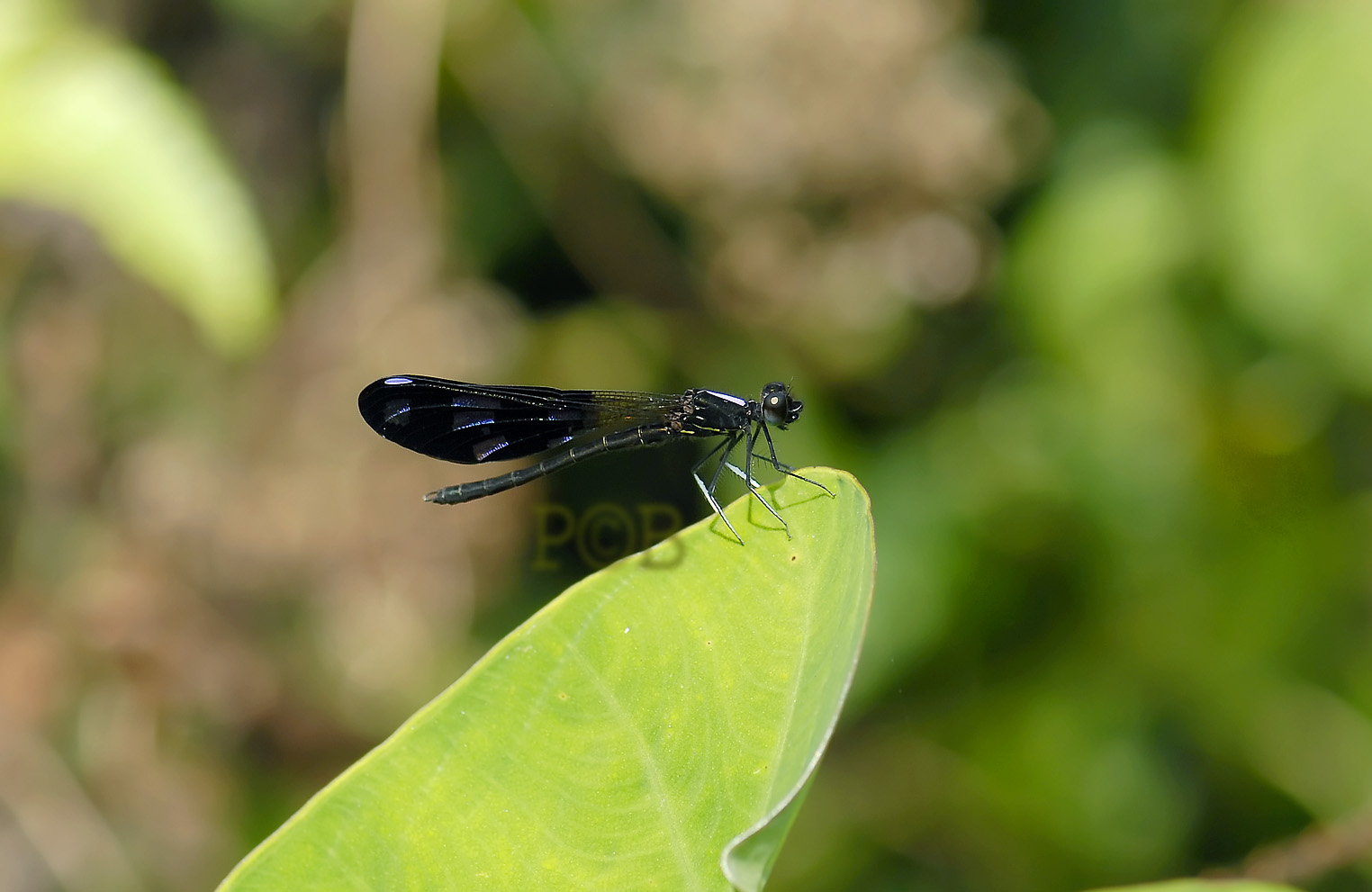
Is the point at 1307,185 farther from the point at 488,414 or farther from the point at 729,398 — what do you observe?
the point at 488,414

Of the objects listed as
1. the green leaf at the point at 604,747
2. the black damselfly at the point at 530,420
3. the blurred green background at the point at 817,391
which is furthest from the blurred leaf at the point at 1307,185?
the green leaf at the point at 604,747

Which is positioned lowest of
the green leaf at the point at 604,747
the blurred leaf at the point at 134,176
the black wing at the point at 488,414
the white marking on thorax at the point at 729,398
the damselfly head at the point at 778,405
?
the green leaf at the point at 604,747

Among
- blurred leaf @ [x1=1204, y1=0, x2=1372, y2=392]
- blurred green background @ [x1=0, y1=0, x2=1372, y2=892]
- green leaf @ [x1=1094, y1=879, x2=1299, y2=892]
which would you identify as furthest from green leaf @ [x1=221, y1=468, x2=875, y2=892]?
blurred leaf @ [x1=1204, y1=0, x2=1372, y2=392]

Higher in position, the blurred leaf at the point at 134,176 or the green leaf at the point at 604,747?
the blurred leaf at the point at 134,176

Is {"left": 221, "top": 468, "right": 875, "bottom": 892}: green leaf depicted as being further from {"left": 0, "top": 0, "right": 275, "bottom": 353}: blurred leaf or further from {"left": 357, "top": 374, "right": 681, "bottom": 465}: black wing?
{"left": 0, "top": 0, "right": 275, "bottom": 353}: blurred leaf

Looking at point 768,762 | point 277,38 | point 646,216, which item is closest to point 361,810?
point 768,762

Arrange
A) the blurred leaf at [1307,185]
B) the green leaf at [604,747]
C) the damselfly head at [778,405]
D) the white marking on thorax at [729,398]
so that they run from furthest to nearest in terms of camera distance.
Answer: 1. the blurred leaf at [1307,185]
2. the white marking on thorax at [729,398]
3. the damselfly head at [778,405]
4. the green leaf at [604,747]

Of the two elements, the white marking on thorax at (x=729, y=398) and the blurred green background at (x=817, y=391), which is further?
the blurred green background at (x=817, y=391)

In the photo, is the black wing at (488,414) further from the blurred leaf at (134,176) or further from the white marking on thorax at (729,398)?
the blurred leaf at (134,176)
